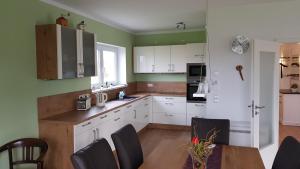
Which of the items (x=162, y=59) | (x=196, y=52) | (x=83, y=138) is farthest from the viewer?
(x=162, y=59)

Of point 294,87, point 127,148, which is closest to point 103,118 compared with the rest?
point 127,148

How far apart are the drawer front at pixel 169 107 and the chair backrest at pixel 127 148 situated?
10.5 ft

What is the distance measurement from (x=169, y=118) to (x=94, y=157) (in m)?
3.93

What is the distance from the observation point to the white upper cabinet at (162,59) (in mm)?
5648

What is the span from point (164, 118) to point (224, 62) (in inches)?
92.3

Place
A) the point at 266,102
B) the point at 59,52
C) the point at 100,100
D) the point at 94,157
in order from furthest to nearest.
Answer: the point at 100,100 < the point at 266,102 < the point at 59,52 < the point at 94,157

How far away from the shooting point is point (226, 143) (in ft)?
8.39

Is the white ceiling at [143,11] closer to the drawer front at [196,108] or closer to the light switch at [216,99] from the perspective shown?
the light switch at [216,99]

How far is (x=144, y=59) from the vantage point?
19.2ft

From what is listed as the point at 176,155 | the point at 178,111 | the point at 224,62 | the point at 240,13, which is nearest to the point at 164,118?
the point at 178,111

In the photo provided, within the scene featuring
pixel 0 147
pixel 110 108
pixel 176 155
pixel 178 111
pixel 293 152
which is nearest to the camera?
pixel 293 152

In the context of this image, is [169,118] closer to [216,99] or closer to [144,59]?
[144,59]

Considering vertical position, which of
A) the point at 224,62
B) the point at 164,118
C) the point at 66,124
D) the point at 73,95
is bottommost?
the point at 164,118

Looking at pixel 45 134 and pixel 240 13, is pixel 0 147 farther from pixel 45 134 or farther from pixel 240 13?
pixel 240 13
